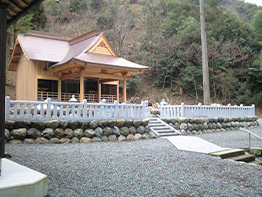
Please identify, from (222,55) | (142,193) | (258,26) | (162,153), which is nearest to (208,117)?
(162,153)

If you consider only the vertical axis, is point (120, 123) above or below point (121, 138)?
above

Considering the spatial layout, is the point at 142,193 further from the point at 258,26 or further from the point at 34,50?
the point at 258,26

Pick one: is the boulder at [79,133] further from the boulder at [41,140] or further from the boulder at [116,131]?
the boulder at [116,131]

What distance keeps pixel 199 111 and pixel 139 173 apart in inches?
360

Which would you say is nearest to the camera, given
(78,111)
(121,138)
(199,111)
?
(78,111)

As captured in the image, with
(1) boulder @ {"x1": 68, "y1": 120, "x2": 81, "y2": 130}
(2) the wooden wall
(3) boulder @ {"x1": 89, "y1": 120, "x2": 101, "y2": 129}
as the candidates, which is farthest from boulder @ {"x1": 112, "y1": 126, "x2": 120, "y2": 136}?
(2) the wooden wall

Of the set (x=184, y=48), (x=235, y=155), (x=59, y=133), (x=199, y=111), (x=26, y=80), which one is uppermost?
(x=184, y=48)

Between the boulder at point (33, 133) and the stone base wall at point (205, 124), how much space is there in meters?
6.13

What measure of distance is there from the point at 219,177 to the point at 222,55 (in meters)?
22.3

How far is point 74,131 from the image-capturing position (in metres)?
8.16

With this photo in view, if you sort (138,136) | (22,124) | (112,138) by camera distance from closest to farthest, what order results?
(22,124)
(112,138)
(138,136)

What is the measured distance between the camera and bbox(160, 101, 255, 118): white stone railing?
1208 centimetres

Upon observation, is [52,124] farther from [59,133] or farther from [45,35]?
[45,35]

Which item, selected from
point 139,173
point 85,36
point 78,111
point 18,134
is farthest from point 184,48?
point 139,173
